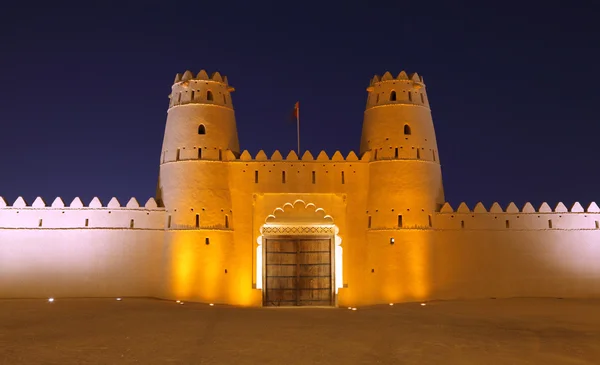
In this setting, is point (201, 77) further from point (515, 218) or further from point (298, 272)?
point (515, 218)

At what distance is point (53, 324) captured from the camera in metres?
14.7

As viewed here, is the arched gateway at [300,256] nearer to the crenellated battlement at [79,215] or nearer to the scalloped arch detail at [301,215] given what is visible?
the scalloped arch detail at [301,215]

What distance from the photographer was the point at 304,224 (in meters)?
22.8

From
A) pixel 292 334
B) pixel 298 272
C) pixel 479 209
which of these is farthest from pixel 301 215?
pixel 292 334

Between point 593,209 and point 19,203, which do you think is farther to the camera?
point 593,209

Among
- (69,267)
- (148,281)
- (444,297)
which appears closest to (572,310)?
(444,297)

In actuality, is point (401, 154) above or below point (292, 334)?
above

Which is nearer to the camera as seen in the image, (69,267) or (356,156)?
(69,267)

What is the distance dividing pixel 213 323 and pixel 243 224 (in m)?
7.33

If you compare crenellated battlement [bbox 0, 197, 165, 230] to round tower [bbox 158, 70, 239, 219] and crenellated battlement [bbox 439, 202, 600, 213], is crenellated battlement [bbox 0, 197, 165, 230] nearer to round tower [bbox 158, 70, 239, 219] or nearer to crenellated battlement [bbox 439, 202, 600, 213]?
round tower [bbox 158, 70, 239, 219]

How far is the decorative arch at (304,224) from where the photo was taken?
888 inches

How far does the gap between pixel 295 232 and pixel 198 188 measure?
4228 mm

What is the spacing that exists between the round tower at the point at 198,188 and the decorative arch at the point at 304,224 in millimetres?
1740

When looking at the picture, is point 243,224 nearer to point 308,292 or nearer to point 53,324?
point 308,292
